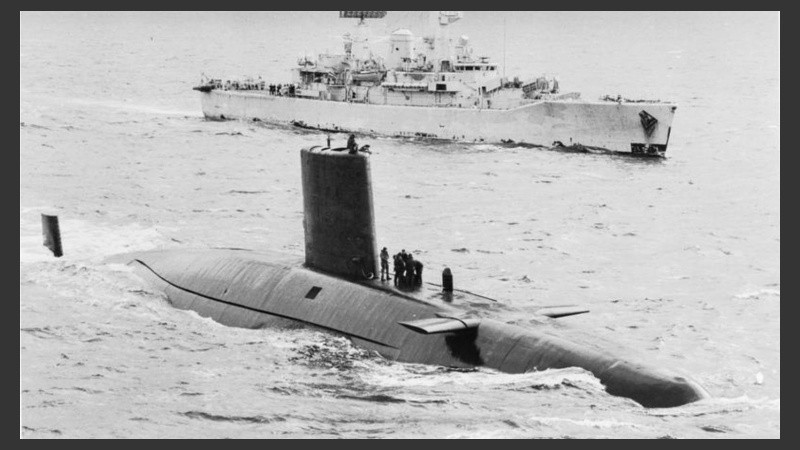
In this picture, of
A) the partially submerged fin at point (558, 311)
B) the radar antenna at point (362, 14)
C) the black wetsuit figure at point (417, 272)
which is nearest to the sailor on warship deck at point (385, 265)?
the black wetsuit figure at point (417, 272)

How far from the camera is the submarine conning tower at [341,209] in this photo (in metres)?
21.8

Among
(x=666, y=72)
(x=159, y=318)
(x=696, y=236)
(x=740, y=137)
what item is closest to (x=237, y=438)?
(x=159, y=318)

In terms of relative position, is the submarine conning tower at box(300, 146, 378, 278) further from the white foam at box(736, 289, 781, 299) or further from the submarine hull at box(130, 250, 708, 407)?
the white foam at box(736, 289, 781, 299)

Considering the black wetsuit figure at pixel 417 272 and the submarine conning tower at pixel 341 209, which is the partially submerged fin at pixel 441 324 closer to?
the black wetsuit figure at pixel 417 272

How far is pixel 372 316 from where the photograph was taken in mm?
21000

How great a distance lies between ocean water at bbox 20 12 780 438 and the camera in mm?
17812

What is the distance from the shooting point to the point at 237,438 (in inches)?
669

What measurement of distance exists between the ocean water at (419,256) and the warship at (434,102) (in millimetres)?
1668

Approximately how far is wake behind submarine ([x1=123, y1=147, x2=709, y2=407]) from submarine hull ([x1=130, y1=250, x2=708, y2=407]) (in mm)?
20

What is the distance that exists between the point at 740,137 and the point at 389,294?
46.9 meters

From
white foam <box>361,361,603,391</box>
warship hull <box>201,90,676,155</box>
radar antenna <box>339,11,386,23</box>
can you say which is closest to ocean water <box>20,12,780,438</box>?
white foam <box>361,361,603,391</box>

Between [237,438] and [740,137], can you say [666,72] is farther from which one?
[237,438]

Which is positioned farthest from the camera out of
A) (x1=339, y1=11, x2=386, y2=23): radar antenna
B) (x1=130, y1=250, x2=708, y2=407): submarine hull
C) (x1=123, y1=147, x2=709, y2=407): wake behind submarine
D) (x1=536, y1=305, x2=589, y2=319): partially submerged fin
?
(x1=339, y1=11, x2=386, y2=23): radar antenna

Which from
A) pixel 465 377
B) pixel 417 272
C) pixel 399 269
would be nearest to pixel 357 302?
pixel 399 269
